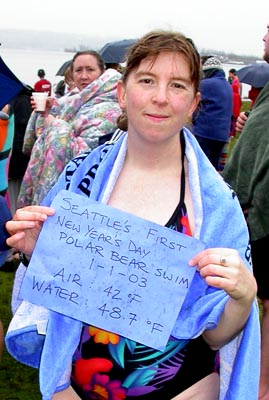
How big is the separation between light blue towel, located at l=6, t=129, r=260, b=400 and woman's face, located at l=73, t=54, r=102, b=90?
2663 mm

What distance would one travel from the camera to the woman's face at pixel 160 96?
5.07 ft

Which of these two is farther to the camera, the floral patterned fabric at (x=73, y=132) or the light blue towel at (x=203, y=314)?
the floral patterned fabric at (x=73, y=132)

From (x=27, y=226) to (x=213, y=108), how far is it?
462 cm

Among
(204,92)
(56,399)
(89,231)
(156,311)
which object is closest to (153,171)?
(89,231)

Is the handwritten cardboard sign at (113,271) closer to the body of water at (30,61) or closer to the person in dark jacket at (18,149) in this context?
the person in dark jacket at (18,149)

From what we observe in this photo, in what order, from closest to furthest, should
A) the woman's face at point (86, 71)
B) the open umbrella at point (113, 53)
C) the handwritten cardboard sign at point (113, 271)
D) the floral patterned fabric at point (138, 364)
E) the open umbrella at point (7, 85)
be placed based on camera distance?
the handwritten cardboard sign at point (113, 271)
the floral patterned fabric at point (138, 364)
the open umbrella at point (7, 85)
the woman's face at point (86, 71)
the open umbrella at point (113, 53)

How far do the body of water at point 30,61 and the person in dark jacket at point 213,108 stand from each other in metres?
1.21

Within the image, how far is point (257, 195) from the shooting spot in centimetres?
293

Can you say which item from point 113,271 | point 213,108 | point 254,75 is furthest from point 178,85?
point 254,75

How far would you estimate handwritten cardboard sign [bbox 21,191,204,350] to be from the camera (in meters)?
1.50

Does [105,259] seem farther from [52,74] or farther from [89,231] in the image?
[52,74]

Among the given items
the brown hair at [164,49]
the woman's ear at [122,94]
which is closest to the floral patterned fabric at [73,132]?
the woman's ear at [122,94]

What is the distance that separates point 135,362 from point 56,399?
279mm

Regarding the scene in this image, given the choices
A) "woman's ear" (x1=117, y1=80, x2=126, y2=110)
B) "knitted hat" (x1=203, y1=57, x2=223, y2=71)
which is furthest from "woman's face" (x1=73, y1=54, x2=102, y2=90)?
"woman's ear" (x1=117, y1=80, x2=126, y2=110)
